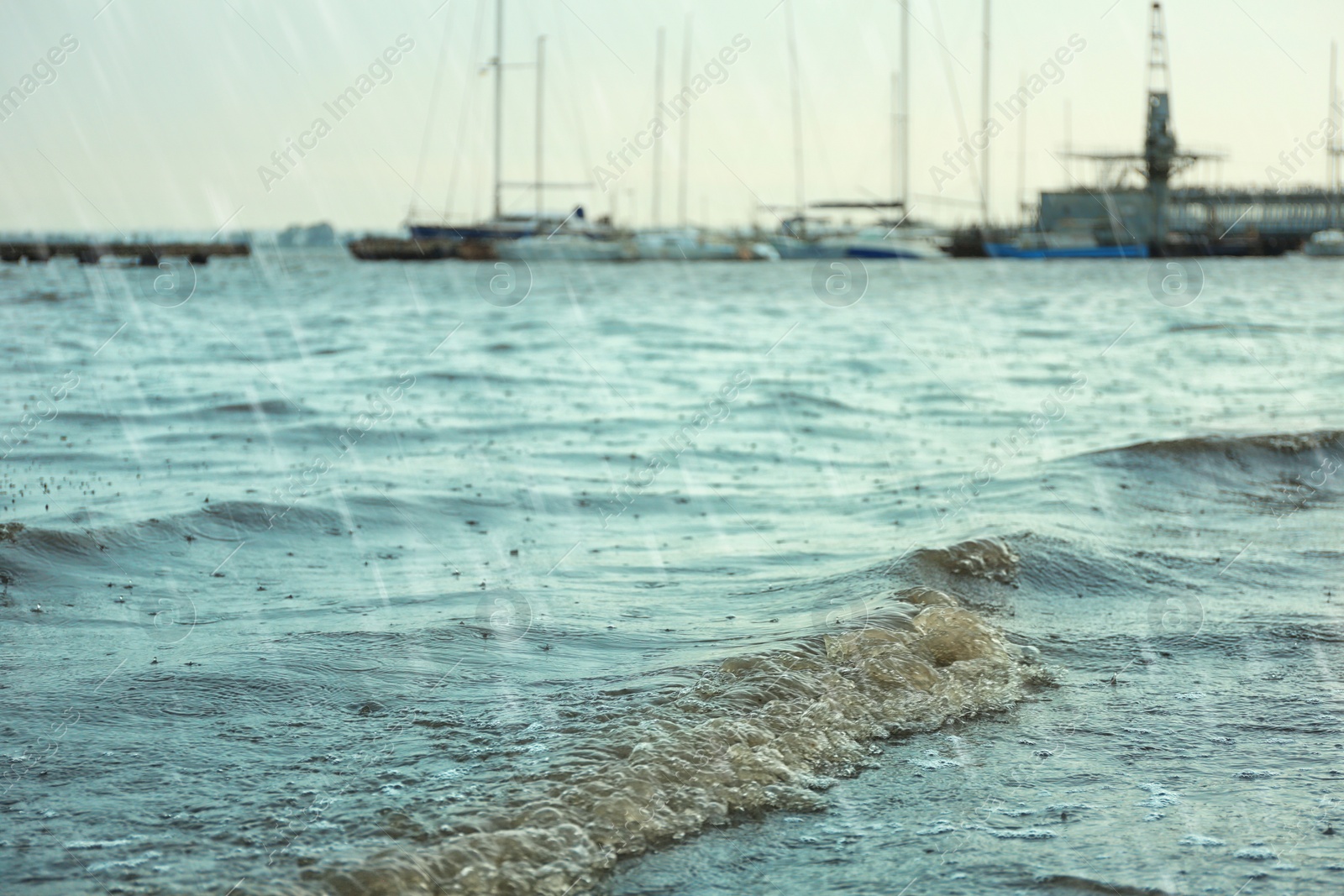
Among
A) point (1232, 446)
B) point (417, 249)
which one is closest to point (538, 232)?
point (417, 249)

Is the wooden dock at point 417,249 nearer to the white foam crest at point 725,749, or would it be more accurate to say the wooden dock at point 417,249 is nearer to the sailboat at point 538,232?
the sailboat at point 538,232

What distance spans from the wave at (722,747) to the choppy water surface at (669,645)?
0.02 m

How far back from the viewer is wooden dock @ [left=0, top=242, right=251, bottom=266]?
85.3m

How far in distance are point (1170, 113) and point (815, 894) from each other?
107 meters

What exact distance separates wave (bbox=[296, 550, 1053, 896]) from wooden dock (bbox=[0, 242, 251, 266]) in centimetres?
8338

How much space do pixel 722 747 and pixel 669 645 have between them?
5.02 ft

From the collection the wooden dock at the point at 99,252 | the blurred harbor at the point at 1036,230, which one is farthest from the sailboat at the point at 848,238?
the wooden dock at the point at 99,252

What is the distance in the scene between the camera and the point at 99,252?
8756cm

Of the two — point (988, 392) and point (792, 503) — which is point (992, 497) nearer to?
point (792, 503)

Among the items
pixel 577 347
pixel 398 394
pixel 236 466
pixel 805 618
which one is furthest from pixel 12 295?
pixel 805 618

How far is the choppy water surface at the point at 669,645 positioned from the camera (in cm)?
381

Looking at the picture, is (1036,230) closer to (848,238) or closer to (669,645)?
(848,238)

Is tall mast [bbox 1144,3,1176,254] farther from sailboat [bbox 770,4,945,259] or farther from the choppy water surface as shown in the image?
the choppy water surface

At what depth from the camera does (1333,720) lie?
4.89 m
